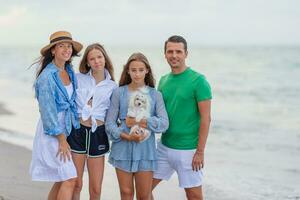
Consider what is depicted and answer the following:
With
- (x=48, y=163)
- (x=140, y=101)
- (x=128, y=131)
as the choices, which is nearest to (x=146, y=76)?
Answer: (x=140, y=101)

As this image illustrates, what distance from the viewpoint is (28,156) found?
8.48 metres

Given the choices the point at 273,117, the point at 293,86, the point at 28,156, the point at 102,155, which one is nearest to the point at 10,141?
the point at 28,156

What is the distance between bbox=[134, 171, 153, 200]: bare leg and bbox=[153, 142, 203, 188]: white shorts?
0.67 feet

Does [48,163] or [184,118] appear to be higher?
[184,118]

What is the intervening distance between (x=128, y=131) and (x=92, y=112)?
0.37 metres

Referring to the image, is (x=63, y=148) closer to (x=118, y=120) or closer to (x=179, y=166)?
(x=118, y=120)

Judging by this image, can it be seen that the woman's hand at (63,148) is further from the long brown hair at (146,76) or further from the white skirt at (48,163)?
the long brown hair at (146,76)

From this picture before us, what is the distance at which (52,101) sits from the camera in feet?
14.4

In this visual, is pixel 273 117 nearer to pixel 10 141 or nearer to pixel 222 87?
pixel 10 141

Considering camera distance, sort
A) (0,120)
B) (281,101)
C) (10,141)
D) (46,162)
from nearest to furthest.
Result: (46,162)
(10,141)
(0,120)
(281,101)

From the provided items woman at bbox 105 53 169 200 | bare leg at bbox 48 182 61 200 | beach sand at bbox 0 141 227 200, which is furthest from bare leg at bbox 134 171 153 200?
beach sand at bbox 0 141 227 200

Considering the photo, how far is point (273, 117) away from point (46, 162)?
1266cm

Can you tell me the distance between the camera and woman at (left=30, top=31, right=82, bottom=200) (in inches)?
174

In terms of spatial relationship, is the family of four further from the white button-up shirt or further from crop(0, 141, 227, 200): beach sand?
crop(0, 141, 227, 200): beach sand
